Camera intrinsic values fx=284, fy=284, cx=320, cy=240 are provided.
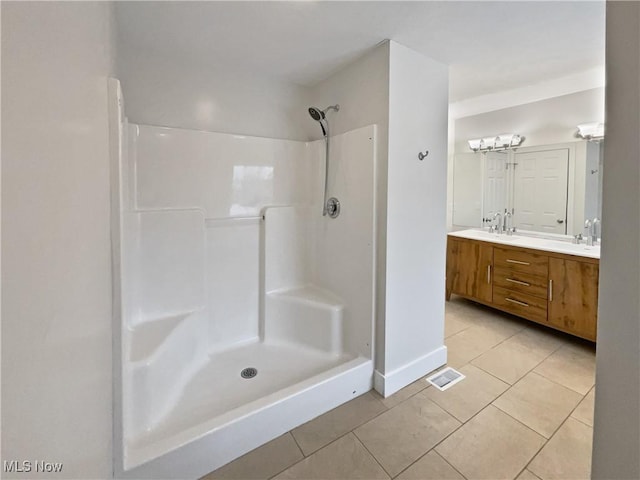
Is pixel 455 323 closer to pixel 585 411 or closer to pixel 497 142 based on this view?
pixel 585 411

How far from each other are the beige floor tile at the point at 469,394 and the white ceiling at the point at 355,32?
228 cm

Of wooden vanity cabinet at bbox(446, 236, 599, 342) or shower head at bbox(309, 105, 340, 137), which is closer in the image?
shower head at bbox(309, 105, 340, 137)

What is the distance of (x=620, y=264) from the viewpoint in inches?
15.2

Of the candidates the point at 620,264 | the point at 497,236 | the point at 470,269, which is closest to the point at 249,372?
the point at 620,264

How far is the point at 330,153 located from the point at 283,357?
1.63 metres

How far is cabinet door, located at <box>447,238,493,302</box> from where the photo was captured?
3035 mm

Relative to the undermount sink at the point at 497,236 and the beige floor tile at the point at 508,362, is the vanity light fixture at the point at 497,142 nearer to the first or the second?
the undermount sink at the point at 497,236

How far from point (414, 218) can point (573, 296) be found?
1659mm

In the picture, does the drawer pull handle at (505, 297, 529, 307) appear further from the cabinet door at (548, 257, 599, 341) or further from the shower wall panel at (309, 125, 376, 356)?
the shower wall panel at (309, 125, 376, 356)

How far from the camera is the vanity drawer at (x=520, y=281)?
2609mm

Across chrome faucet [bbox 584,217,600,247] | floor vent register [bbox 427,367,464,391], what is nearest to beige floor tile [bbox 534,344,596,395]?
floor vent register [bbox 427,367,464,391]

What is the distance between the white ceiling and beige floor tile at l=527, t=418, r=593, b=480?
227cm

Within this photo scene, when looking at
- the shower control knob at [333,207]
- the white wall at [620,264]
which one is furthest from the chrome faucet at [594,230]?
the white wall at [620,264]

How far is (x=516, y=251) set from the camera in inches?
Result: 109
